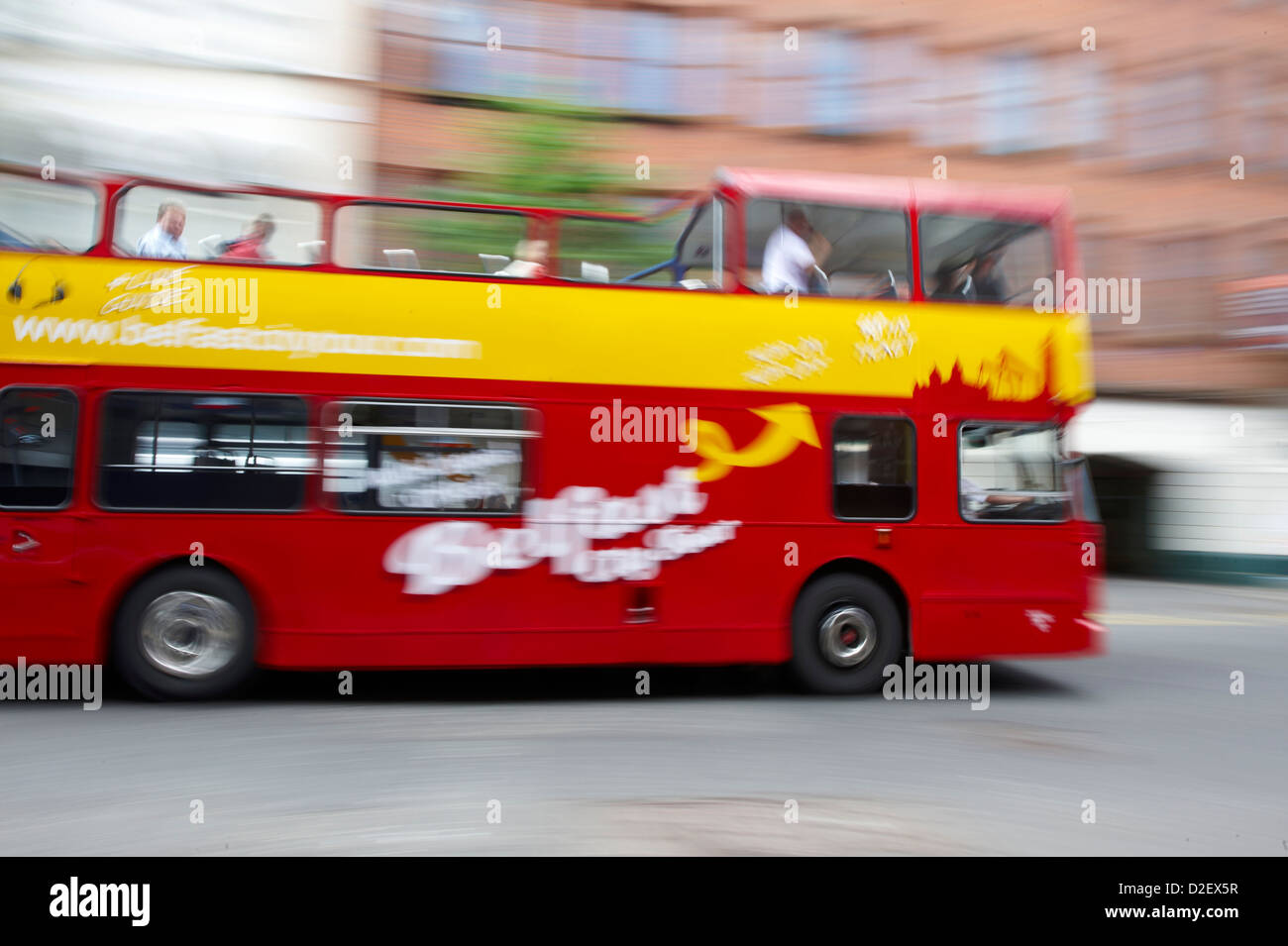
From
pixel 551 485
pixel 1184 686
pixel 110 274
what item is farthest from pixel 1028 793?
pixel 110 274

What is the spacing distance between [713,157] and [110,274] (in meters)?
16.4

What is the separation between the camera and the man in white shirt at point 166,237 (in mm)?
7078

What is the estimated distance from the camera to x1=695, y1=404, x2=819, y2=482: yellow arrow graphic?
25.1ft

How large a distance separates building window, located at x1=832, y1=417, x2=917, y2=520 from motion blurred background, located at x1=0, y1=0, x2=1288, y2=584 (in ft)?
29.7

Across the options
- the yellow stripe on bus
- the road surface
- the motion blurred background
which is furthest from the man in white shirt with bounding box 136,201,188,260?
the motion blurred background

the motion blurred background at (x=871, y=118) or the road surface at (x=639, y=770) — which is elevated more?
the motion blurred background at (x=871, y=118)

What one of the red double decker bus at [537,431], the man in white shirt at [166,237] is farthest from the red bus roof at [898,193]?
the man in white shirt at [166,237]

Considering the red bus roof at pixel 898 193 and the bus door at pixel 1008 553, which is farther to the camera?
the bus door at pixel 1008 553

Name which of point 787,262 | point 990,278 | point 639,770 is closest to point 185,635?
point 639,770

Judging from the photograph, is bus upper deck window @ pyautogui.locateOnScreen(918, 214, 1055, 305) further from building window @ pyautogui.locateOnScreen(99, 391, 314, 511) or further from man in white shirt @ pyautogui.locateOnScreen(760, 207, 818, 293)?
building window @ pyautogui.locateOnScreen(99, 391, 314, 511)

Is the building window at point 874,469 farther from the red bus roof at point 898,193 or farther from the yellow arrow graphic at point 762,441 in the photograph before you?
the red bus roof at point 898,193

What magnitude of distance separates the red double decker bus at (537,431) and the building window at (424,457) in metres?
0.02

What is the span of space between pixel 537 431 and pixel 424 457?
0.74 m

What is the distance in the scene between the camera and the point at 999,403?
8.05m
